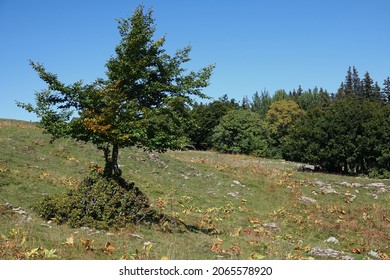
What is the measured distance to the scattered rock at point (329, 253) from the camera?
16641mm

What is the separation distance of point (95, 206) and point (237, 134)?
69.8 m

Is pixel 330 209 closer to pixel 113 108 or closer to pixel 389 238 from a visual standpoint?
pixel 389 238

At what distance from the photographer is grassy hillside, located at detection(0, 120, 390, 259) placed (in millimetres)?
12945

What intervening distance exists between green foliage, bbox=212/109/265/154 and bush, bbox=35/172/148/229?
6620 centimetres

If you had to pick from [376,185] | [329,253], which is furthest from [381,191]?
[329,253]

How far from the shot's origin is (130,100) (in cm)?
→ 1772

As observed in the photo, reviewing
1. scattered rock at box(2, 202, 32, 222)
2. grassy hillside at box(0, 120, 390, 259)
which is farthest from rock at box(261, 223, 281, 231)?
scattered rock at box(2, 202, 32, 222)

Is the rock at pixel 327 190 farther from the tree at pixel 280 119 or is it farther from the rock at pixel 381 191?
the tree at pixel 280 119

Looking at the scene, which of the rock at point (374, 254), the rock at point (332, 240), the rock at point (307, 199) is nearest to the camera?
the rock at point (374, 254)

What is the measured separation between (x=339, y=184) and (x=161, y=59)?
2641 cm

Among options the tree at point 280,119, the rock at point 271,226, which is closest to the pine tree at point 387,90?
the tree at point 280,119

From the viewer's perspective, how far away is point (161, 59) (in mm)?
18172

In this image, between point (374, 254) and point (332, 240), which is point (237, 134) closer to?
point (332, 240)

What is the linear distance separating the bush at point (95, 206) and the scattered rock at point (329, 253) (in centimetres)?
846
